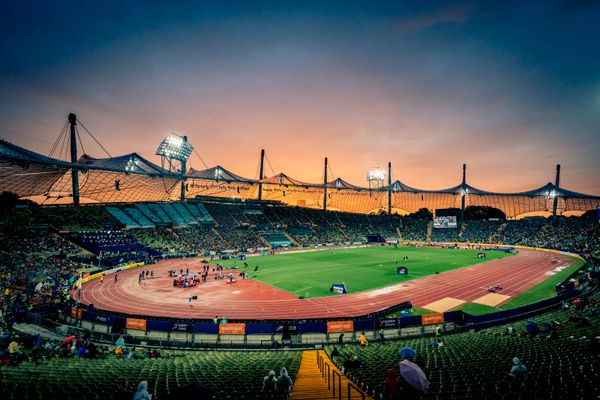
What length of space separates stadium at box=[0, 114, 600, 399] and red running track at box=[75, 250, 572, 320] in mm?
274

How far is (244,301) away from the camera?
28.8 metres

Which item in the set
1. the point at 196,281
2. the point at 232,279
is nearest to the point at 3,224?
the point at 196,281

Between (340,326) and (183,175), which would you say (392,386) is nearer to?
(340,326)

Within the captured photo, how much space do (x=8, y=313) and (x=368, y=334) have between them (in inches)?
Answer: 1011

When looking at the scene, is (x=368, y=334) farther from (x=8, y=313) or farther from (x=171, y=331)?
(x=8, y=313)

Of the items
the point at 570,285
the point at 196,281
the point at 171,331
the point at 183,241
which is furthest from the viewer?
the point at 183,241

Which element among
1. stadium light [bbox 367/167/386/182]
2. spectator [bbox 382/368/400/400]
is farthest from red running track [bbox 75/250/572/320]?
stadium light [bbox 367/167/386/182]

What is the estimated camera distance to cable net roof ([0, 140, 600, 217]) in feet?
144

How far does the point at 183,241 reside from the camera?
66188 millimetres

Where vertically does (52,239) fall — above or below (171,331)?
above

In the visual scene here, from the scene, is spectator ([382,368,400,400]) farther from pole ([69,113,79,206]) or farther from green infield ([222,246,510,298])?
pole ([69,113,79,206])

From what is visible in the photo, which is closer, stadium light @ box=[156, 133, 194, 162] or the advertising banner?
the advertising banner

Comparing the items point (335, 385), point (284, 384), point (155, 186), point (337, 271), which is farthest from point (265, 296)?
point (155, 186)

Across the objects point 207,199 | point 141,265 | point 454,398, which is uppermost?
point 207,199
